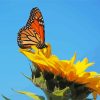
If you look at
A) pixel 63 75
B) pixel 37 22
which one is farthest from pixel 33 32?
pixel 63 75

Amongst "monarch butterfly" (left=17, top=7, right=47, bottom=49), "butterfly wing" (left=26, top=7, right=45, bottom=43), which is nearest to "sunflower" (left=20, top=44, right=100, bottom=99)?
"monarch butterfly" (left=17, top=7, right=47, bottom=49)

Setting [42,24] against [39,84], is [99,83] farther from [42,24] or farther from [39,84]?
[42,24]

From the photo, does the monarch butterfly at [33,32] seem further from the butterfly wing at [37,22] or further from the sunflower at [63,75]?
the sunflower at [63,75]

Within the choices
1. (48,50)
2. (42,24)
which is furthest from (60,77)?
(42,24)

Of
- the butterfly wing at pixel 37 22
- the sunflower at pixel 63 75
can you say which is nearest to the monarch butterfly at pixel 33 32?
the butterfly wing at pixel 37 22

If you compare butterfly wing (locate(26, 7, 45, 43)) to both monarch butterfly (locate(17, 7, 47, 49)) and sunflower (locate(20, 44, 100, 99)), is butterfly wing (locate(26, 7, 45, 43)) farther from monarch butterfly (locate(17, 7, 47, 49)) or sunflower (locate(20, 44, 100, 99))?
sunflower (locate(20, 44, 100, 99))

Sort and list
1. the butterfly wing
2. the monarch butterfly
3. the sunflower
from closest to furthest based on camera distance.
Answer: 1. the sunflower
2. the monarch butterfly
3. the butterfly wing

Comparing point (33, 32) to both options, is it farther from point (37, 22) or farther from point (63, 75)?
point (63, 75)
